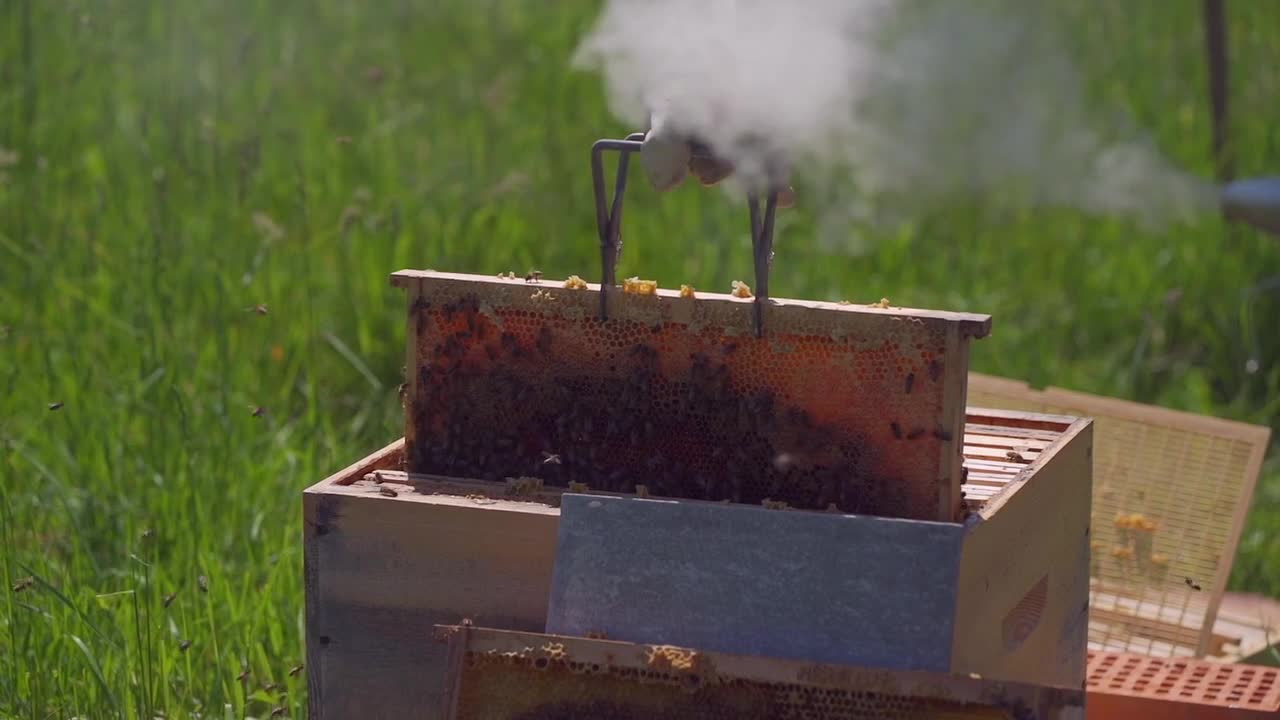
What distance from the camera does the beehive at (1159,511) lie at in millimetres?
3719

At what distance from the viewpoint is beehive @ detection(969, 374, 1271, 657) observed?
372 cm

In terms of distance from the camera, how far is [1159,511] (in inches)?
153

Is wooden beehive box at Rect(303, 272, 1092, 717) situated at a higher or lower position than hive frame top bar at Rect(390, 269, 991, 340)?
lower

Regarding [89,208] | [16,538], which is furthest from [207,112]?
[16,538]

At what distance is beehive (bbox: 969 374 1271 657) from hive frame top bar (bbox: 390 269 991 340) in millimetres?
1429

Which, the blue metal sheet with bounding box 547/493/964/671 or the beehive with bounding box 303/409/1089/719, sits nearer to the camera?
the blue metal sheet with bounding box 547/493/964/671

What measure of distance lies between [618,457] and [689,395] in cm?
17

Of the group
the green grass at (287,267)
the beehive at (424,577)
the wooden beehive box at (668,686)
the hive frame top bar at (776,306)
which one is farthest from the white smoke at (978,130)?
the wooden beehive box at (668,686)

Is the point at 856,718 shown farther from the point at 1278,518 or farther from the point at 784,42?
the point at 1278,518

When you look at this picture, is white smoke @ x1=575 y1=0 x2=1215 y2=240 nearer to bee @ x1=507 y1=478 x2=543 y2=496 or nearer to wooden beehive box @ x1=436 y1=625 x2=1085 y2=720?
bee @ x1=507 y1=478 x2=543 y2=496

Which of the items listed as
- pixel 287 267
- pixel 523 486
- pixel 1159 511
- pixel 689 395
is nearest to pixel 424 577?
pixel 523 486

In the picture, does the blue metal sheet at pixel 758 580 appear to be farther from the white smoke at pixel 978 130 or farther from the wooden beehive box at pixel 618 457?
the white smoke at pixel 978 130

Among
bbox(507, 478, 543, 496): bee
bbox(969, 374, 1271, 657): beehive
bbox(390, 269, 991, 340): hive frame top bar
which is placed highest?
bbox(390, 269, 991, 340): hive frame top bar


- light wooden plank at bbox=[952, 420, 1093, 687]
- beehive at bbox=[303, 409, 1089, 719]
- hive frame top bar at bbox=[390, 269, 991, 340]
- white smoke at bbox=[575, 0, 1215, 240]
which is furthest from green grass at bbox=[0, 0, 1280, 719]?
light wooden plank at bbox=[952, 420, 1093, 687]
